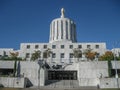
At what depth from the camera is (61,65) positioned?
8012 cm

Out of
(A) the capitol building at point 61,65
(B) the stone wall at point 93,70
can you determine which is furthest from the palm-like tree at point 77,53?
(B) the stone wall at point 93,70

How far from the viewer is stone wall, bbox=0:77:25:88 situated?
2168 inches

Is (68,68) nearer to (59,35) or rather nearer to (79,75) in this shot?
(79,75)

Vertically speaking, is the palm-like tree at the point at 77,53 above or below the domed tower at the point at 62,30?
below

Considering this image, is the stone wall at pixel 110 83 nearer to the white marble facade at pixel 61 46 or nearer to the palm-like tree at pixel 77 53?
the palm-like tree at pixel 77 53

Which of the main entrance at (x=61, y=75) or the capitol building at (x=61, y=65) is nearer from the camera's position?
the capitol building at (x=61, y=65)

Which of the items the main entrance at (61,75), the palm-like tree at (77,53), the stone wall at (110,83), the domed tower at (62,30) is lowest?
the stone wall at (110,83)

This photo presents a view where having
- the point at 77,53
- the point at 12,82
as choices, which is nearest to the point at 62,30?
A: the point at 77,53

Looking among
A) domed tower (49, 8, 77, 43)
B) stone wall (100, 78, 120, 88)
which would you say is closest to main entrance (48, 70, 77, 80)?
stone wall (100, 78, 120, 88)

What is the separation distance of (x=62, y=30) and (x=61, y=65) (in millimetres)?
27371

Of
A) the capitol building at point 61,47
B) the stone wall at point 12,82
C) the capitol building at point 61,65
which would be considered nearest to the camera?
the stone wall at point 12,82

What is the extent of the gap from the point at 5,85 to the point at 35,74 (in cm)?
837

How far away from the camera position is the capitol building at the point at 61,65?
192ft

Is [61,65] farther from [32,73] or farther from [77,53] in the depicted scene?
[32,73]
